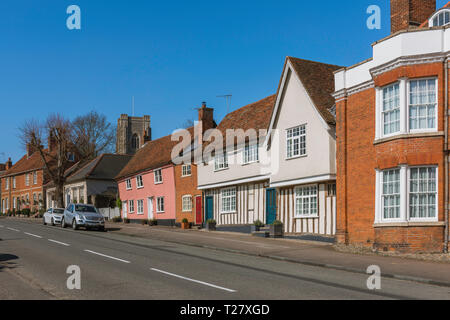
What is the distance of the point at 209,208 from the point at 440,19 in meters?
20.3

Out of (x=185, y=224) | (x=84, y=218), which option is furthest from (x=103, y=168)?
(x=84, y=218)

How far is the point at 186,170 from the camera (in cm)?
3803

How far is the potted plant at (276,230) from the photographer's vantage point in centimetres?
2616

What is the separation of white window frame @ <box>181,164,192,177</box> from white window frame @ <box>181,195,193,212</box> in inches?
64.6

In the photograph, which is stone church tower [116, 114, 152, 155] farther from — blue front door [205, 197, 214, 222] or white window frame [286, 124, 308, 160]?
white window frame [286, 124, 308, 160]

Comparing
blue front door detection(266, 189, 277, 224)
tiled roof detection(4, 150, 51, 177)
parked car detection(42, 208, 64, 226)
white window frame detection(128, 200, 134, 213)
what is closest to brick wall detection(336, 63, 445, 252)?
blue front door detection(266, 189, 277, 224)

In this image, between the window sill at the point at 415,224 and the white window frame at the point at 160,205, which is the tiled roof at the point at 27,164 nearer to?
the white window frame at the point at 160,205

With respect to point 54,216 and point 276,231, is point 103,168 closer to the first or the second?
point 54,216

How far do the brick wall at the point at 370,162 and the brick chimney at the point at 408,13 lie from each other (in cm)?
313

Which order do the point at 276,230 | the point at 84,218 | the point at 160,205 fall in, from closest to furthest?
the point at 276,230 < the point at 84,218 < the point at 160,205

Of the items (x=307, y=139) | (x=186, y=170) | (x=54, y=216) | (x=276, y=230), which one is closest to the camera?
(x=307, y=139)

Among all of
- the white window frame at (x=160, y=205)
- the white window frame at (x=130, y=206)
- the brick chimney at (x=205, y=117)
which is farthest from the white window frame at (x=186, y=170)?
the white window frame at (x=130, y=206)
